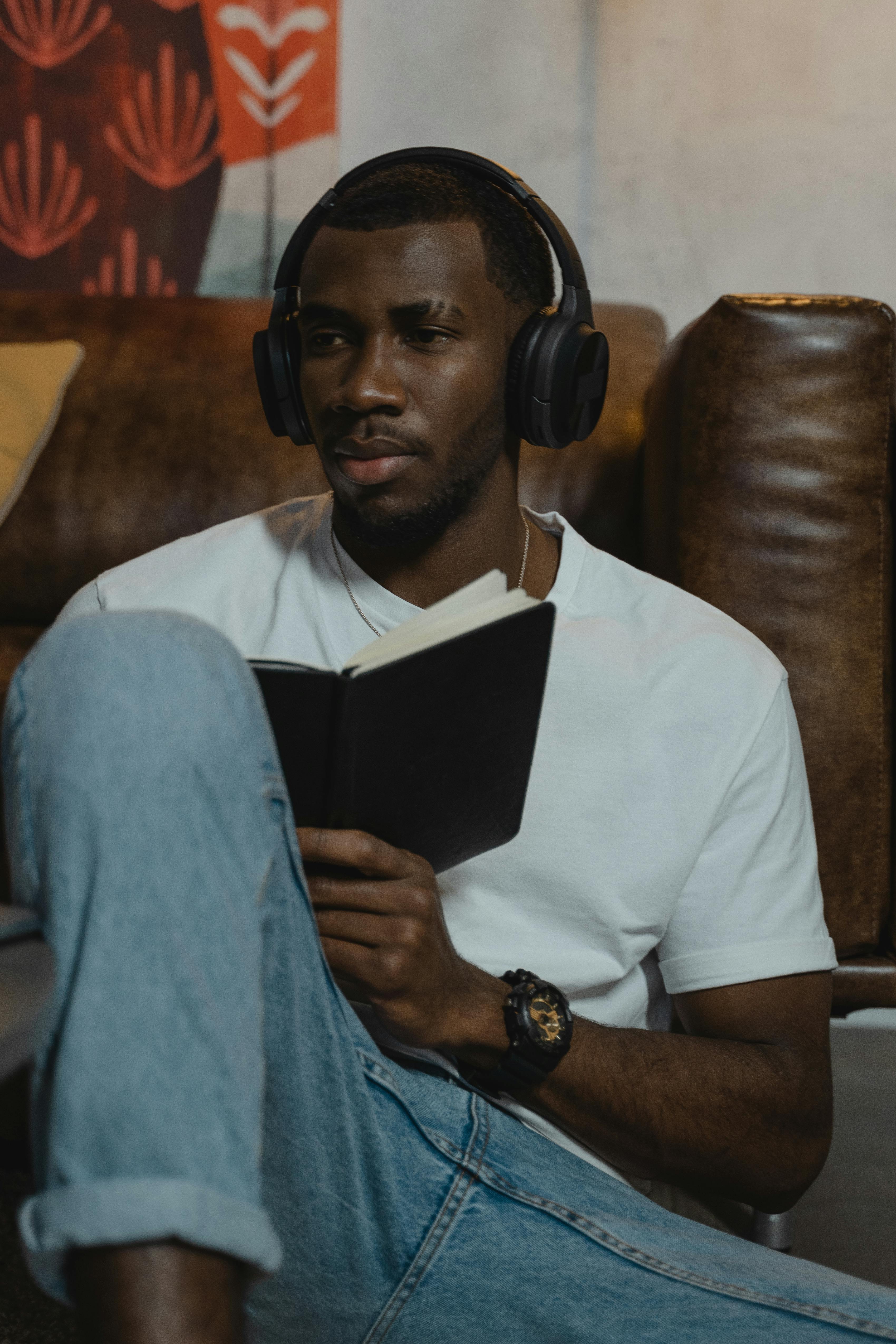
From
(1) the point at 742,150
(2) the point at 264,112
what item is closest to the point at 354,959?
(1) the point at 742,150

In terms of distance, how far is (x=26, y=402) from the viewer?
169cm

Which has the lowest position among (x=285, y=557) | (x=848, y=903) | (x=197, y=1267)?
(x=848, y=903)

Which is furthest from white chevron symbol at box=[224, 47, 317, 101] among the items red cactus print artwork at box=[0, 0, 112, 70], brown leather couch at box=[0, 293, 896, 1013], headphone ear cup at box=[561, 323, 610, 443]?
headphone ear cup at box=[561, 323, 610, 443]

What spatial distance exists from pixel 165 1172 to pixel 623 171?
1.99 metres

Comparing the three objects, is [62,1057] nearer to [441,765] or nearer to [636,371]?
[441,765]

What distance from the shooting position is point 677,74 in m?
1.97

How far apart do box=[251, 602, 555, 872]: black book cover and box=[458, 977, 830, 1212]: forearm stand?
155 millimetres

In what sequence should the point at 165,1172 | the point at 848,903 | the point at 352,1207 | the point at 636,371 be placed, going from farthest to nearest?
the point at 636,371, the point at 848,903, the point at 352,1207, the point at 165,1172

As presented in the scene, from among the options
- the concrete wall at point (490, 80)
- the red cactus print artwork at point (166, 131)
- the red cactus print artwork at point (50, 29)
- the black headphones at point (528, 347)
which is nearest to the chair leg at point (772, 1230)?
the black headphones at point (528, 347)

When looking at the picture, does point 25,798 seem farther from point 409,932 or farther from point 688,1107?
point 688,1107

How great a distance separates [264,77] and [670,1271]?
2.12 meters

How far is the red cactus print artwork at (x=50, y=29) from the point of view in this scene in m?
2.06

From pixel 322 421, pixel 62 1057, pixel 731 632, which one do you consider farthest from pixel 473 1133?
pixel 322 421

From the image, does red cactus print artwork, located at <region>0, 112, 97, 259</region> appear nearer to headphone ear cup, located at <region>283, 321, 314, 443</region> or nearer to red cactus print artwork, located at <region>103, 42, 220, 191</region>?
red cactus print artwork, located at <region>103, 42, 220, 191</region>
